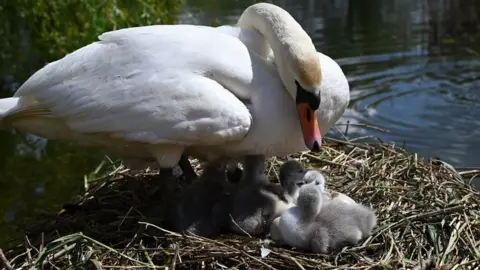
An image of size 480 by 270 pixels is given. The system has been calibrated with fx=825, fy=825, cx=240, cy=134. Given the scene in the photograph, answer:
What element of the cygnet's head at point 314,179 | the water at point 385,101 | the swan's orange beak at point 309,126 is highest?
the swan's orange beak at point 309,126

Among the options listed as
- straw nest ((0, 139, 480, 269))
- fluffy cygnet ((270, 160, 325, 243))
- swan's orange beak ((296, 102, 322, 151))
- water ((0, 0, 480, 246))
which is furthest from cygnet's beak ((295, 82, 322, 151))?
water ((0, 0, 480, 246))

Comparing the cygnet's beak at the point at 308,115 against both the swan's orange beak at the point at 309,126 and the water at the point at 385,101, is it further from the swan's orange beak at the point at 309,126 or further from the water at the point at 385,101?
the water at the point at 385,101

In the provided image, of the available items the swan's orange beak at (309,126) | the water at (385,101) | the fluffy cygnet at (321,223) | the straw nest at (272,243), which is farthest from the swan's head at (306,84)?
the water at (385,101)

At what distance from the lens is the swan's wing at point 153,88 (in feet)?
10.0

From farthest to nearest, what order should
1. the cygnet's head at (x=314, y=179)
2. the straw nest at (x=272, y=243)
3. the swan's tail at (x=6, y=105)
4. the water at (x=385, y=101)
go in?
the water at (x=385, y=101)
the swan's tail at (x=6, y=105)
the cygnet's head at (x=314, y=179)
the straw nest at (x=272, y=243)

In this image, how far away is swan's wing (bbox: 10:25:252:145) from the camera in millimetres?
3053

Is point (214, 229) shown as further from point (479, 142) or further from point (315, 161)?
point (479, 142)

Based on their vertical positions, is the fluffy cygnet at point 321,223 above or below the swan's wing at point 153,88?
below

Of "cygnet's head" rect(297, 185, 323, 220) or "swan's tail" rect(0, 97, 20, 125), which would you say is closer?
"cygnet's head" rect(297, 185, 323, 220)

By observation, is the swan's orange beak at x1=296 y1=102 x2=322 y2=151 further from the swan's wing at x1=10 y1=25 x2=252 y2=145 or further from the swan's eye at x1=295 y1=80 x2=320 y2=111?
the swan's wing at x1=10 y1=25 x2=252 y2=145

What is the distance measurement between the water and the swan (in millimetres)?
1531

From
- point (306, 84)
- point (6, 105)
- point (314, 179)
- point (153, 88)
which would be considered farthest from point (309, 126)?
point (6, 105)

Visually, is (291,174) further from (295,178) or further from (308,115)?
(308,115)

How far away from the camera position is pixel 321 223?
3055 millimetres
